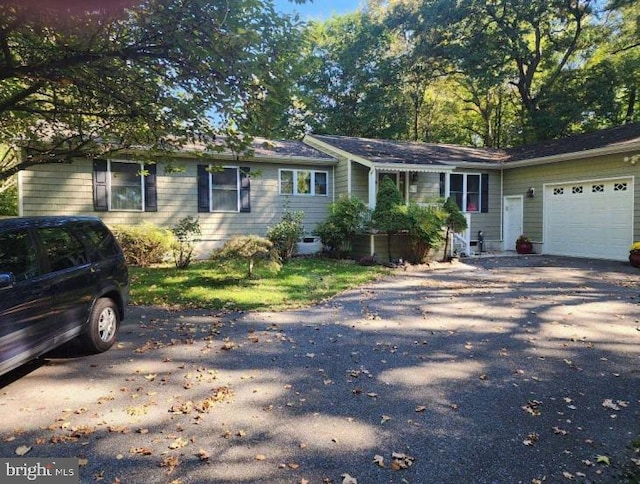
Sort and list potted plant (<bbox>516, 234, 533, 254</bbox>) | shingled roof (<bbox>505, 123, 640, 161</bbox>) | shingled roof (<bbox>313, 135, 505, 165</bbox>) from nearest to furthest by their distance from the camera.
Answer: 1. shingled roof (<bbox>505, 123, 640, 161</bbox>)
2. shingled roof (<bbox>313, 135, 505, 165</bbox>)
3. potted plant (<bbox>516, 234, 533, 254</bbox>)

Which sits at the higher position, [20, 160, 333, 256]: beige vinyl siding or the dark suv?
[20, 160, 333, 256]: beige vinyl siding

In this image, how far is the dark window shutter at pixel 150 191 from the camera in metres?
13.2

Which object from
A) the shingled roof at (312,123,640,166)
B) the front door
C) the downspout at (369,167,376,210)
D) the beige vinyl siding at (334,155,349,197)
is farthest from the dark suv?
the front door

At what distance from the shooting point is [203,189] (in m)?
14.0

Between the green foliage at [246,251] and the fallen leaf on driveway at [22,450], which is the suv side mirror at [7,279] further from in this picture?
the green foliage at [246,251]

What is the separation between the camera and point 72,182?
1226 cm

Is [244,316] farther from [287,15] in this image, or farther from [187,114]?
[287,15]

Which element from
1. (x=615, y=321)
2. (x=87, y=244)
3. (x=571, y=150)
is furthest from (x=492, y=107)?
(x=87, y=244)

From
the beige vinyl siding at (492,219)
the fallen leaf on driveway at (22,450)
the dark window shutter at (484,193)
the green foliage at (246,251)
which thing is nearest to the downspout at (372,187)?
the beige vinyl siding at (492,219)

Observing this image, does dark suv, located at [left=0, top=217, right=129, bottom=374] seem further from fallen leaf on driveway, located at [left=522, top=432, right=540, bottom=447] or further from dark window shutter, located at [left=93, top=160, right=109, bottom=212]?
dark window shutter, located at [left=93, top=160, right=109, bottom=212]

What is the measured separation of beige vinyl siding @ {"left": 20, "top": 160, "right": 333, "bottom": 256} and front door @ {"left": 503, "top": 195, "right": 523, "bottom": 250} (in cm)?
742

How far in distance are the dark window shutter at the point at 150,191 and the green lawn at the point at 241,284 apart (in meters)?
2.43

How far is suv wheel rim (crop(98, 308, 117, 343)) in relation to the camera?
510cm

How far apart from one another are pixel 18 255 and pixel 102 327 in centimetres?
156
